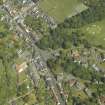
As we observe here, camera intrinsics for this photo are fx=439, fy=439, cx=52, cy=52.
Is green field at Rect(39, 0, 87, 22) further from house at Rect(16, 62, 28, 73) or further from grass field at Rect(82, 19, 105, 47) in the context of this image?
house at Rect(16, 62, 28, 73)

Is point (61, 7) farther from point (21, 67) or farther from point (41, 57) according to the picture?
point (21, 67)

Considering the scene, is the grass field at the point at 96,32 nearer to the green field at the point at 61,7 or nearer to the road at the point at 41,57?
the green field at the point at 61,7

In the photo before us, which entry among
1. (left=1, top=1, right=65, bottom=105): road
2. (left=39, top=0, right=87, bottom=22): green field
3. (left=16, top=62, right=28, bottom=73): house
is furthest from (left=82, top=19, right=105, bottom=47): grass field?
(left=16, top=62, right=28, bottom=73): house

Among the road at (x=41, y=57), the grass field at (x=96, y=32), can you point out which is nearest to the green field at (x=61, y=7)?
the grass field at (x=96, y=32)

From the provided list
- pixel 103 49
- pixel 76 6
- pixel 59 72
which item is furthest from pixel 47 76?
pixel 76 6

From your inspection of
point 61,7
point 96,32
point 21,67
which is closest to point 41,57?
point 21,67
